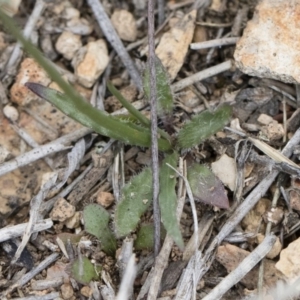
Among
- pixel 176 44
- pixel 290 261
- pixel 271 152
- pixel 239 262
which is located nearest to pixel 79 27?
pixel 176 44

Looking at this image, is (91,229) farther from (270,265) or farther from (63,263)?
(270,265)

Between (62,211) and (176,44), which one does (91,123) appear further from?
(176,44)

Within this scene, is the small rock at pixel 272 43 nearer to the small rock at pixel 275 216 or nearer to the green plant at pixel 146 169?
the green plant at pixel 146 169

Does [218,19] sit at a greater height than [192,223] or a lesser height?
greater

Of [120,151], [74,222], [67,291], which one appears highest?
[120,151]

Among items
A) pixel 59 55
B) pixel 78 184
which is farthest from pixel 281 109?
A: pixel 59 55

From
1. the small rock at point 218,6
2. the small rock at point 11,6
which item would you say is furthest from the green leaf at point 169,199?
the small rock at point 11,6
